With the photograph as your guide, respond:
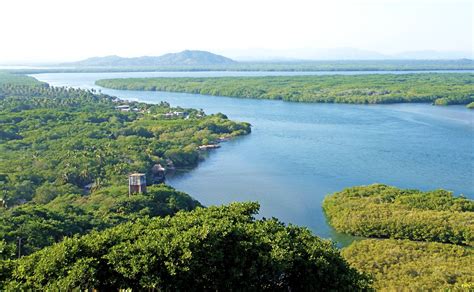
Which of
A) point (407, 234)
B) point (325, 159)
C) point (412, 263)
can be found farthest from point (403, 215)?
point (325, 159)

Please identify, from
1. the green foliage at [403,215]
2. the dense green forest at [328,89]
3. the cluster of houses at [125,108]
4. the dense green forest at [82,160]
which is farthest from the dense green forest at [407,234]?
the dense green forest at [328,89]

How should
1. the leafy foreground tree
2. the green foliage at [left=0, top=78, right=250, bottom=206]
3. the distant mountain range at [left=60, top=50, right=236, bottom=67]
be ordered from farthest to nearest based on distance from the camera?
1. the distant mountain range at [left=60, top=50, right=236, bottom=67]
2. the green foliage at [left=0, top=78, right=250, bottom=206]
3. the leafy foreground tree

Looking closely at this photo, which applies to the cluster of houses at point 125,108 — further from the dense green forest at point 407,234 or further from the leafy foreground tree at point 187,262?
the leafy foreground tree at point 187,262

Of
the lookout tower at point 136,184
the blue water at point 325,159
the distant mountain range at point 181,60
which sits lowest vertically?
the blue water at point 325,159

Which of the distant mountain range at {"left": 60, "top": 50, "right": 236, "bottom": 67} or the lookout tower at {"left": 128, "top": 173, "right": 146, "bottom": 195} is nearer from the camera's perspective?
the lookout tower at {"left": 128, "top": 173, "right": 146, "bottom": 195}

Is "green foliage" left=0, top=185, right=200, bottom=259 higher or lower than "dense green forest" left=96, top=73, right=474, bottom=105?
lower

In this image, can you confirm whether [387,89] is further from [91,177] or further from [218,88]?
[91,177]

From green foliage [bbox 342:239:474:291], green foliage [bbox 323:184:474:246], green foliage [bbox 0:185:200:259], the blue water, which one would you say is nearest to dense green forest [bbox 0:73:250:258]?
green foliage [bbox 0:185:200:259]

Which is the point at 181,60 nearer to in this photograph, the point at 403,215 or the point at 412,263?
the point at 403,215

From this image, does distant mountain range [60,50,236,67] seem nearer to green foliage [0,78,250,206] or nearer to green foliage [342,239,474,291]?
green foliage [0,78,250,206]
